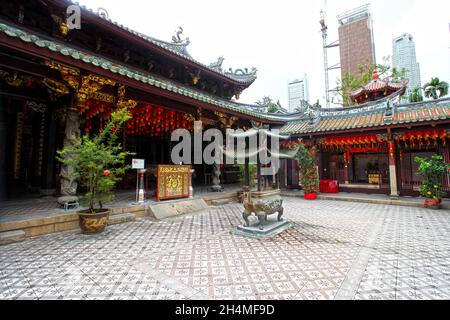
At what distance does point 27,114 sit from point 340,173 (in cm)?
1544

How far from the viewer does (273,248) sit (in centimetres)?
405

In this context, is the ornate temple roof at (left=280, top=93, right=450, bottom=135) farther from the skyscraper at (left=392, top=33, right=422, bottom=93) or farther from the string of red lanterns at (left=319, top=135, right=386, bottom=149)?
the skyscraper at (left=392, top=33, right=422, bottom=93)

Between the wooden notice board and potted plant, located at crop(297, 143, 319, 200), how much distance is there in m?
6.16

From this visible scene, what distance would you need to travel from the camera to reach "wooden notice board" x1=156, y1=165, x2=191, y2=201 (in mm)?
7057

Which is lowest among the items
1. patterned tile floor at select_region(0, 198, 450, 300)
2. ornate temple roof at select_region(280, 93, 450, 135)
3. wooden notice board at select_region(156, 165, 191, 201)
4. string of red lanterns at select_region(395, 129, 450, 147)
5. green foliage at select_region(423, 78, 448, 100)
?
patterned tile floor at select_region(0, 198, 450, 300)

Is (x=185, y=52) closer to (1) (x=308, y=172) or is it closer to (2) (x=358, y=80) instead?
(1) (x=308, y=172)

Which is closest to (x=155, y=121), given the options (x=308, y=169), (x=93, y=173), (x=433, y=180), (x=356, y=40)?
(x=93, y=173)

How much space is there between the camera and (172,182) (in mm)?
7434

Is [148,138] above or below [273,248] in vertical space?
above

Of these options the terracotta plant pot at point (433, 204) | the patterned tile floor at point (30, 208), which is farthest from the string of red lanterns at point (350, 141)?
the patterned tile floor at point (30, 208)

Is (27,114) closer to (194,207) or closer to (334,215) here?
(194,207)

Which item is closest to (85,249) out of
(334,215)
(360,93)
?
(334,215)

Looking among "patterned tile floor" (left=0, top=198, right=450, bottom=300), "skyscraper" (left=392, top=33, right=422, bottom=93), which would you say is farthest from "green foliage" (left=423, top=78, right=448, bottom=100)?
"skyscraper" (left=392, top=33, right=422, bottom=93)

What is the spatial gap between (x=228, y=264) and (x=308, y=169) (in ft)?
29.6
